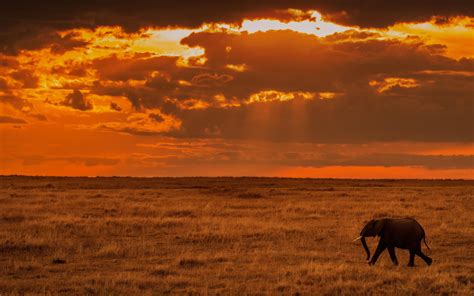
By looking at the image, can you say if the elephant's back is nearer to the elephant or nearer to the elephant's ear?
the elephant

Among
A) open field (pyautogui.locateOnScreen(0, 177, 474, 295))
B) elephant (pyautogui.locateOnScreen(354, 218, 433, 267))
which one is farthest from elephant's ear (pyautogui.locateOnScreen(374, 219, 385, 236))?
open field (pyautogui.locateOnScreen(0, 177, 474, 295))

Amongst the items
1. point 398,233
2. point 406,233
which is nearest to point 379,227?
point 398,233

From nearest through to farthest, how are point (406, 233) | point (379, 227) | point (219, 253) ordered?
1. point (406, 233)
2. point (379, 227)
3. point (219, 253)

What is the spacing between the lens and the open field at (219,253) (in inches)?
617

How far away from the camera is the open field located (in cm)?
1568

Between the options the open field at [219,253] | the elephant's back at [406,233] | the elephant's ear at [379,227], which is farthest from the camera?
the elephant's ear at [379,227]

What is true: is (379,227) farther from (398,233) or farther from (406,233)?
(406,233)

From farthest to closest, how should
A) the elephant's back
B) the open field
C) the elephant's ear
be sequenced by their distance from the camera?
the elephant's ear → the elephant's back → the open field

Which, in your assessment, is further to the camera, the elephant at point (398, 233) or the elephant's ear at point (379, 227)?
the elephant's ear at point (379, 227)

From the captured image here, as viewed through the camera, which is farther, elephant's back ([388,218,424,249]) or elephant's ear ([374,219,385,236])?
elephant's ear ([374,219,385,236])

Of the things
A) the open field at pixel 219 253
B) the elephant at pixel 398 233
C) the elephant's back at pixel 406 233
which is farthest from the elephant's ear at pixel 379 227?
the open field at pixel 219 253

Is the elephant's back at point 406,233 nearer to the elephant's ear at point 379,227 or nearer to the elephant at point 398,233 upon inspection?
the elephant at point 398,233

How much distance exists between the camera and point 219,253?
21094 mm

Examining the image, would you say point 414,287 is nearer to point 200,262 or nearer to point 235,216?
point 200,262
